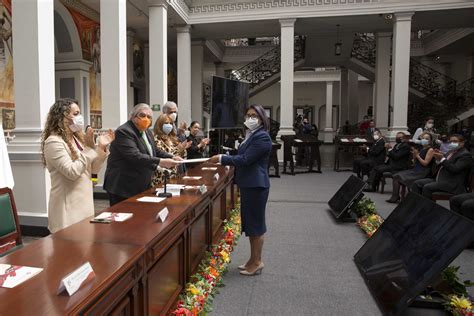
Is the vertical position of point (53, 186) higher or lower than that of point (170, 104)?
lower

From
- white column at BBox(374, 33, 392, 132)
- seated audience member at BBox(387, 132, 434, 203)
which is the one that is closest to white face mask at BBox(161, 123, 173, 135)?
seated audience member at BBox(387, 132, 434, 203)

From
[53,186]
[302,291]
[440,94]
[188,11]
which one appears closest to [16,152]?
[53,186]

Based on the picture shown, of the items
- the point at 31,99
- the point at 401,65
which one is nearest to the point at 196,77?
the point at 401,65

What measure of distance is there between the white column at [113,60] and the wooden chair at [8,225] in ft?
13.9

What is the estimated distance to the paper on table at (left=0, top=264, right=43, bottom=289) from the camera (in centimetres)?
146

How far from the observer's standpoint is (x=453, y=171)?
17.6ft

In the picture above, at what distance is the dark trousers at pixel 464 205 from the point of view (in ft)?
14.8

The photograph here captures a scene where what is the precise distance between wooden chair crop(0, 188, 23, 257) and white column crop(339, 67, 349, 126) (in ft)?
62.3

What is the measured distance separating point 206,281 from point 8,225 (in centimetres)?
158

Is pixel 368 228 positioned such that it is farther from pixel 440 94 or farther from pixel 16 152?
pixel 440 94

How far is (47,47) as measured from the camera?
4.73m

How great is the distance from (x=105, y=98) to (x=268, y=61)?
11.1m

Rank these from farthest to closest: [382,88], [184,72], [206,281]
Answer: [382,88]
[184,72]
[206,281]

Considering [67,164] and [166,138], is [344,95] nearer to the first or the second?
[166,138]
